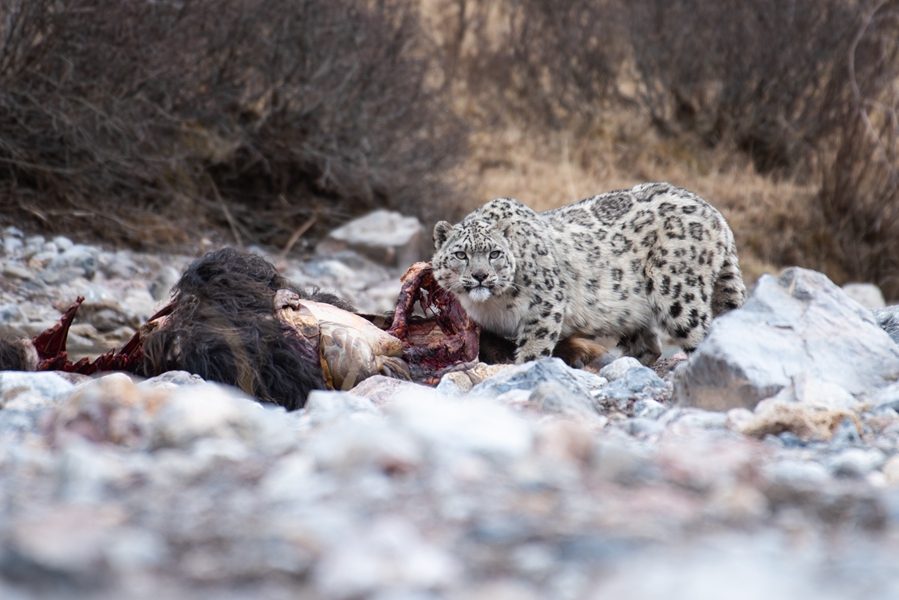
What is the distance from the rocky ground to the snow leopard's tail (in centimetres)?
247

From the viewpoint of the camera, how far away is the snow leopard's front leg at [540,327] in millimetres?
6270

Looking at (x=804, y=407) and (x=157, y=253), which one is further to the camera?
(x=157, y=253)

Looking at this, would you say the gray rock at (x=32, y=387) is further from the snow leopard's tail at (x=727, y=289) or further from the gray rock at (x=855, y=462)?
the snow leopard's tail at (x=727, y=289)

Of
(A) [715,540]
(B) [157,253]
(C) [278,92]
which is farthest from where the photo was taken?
(C) [278,92]

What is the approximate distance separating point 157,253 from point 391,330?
6358 mm

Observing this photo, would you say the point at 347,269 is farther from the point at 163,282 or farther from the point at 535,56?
the point at 535,56

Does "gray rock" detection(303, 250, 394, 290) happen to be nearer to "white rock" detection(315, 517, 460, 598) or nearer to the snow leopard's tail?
the snow leopard's tail

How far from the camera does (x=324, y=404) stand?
4.14 m

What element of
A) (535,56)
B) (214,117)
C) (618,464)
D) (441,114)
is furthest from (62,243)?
(535,56)


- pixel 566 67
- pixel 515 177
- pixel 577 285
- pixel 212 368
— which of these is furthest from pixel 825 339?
pixel 566 67

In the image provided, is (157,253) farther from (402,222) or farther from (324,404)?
(324,404)

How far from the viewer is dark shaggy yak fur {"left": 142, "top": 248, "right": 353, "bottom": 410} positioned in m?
5.18

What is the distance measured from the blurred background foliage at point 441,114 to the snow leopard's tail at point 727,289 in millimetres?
6749

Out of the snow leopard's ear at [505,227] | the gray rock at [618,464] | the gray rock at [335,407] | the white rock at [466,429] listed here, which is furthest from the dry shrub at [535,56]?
the gray rock at [618,464]
